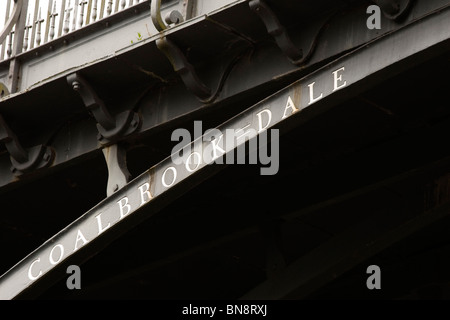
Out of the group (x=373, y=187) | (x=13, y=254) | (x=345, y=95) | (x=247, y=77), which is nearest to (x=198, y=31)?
(x=247, y=77)

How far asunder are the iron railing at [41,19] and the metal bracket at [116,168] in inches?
54.0

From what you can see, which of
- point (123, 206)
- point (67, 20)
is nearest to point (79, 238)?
point (123, 206)

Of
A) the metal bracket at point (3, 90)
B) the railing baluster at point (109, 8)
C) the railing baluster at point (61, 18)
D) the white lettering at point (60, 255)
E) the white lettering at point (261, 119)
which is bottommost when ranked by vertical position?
the white lettering at point (60, 255)

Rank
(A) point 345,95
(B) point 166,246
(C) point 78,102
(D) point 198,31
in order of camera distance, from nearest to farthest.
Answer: (A) point 345,95 < (D) point 198,31 < (C) point 78,102 < (B) point 166,246

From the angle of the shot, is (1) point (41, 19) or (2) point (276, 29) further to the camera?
(1) point (41, 19)

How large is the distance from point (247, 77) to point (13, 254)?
4990 millimetres

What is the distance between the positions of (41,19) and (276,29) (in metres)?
3.49

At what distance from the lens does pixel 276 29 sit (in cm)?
1198

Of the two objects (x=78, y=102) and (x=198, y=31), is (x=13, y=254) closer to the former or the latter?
(x=78, y=102)

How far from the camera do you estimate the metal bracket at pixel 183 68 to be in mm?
12456

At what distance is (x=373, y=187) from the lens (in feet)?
44.9

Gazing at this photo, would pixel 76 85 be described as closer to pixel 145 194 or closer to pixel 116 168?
pixel 116 168

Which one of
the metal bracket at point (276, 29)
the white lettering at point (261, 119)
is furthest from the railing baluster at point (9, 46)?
the white lettering at point (261, 119)

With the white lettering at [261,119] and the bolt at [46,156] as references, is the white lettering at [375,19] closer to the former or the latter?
the white lettering at [261,119]
